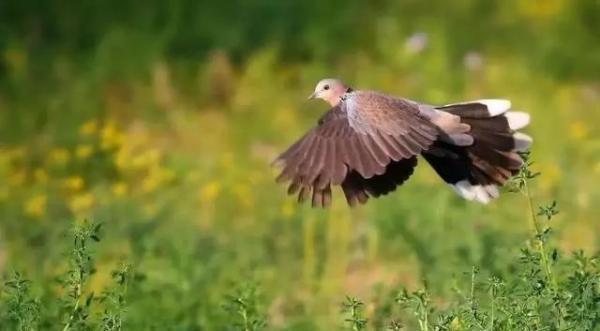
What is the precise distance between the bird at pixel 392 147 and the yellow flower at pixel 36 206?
6.54 ft

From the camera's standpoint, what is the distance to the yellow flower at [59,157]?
802cm

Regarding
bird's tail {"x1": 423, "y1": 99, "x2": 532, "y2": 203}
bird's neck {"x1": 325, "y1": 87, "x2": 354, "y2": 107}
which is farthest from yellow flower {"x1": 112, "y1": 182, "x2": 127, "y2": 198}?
bird's tail {"x1": 423, "y1": 99, "x2": 532, "y2": 203}

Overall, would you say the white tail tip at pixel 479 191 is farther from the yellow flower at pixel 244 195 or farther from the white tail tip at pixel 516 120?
the yellow flower at pixel 244 195

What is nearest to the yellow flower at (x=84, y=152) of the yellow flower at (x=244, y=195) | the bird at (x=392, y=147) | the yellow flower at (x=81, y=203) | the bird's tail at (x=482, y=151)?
the yellow flower at (x=81, y=203)

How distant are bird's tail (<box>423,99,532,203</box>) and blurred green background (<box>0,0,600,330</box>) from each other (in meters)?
0.25

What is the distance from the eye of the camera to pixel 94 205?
769cm

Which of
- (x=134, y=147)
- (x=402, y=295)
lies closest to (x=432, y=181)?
(x=134, y=147)

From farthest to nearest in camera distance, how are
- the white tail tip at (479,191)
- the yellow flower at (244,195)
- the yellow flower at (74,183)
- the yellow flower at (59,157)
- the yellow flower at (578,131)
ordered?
1. the yellow flower at (578,131)
2. the yellow flower at (59,157)
3. the yellow flower at (244,195)
4. the yellow flower at (74,183)
5. the white tail tip at (479,191)

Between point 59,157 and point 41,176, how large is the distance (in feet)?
0.40

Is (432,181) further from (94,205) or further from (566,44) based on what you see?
(566,44)

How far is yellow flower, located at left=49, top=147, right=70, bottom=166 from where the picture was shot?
8.02 metres

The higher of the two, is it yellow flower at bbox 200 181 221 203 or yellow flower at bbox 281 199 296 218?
yellow flower at bbox 200 181 221 203

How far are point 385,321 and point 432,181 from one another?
9.11 ft

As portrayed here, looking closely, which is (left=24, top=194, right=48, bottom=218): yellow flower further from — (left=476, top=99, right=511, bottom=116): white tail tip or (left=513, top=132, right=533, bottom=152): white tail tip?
(left=513, top=132, right=533, bottom=152): white tail tip
